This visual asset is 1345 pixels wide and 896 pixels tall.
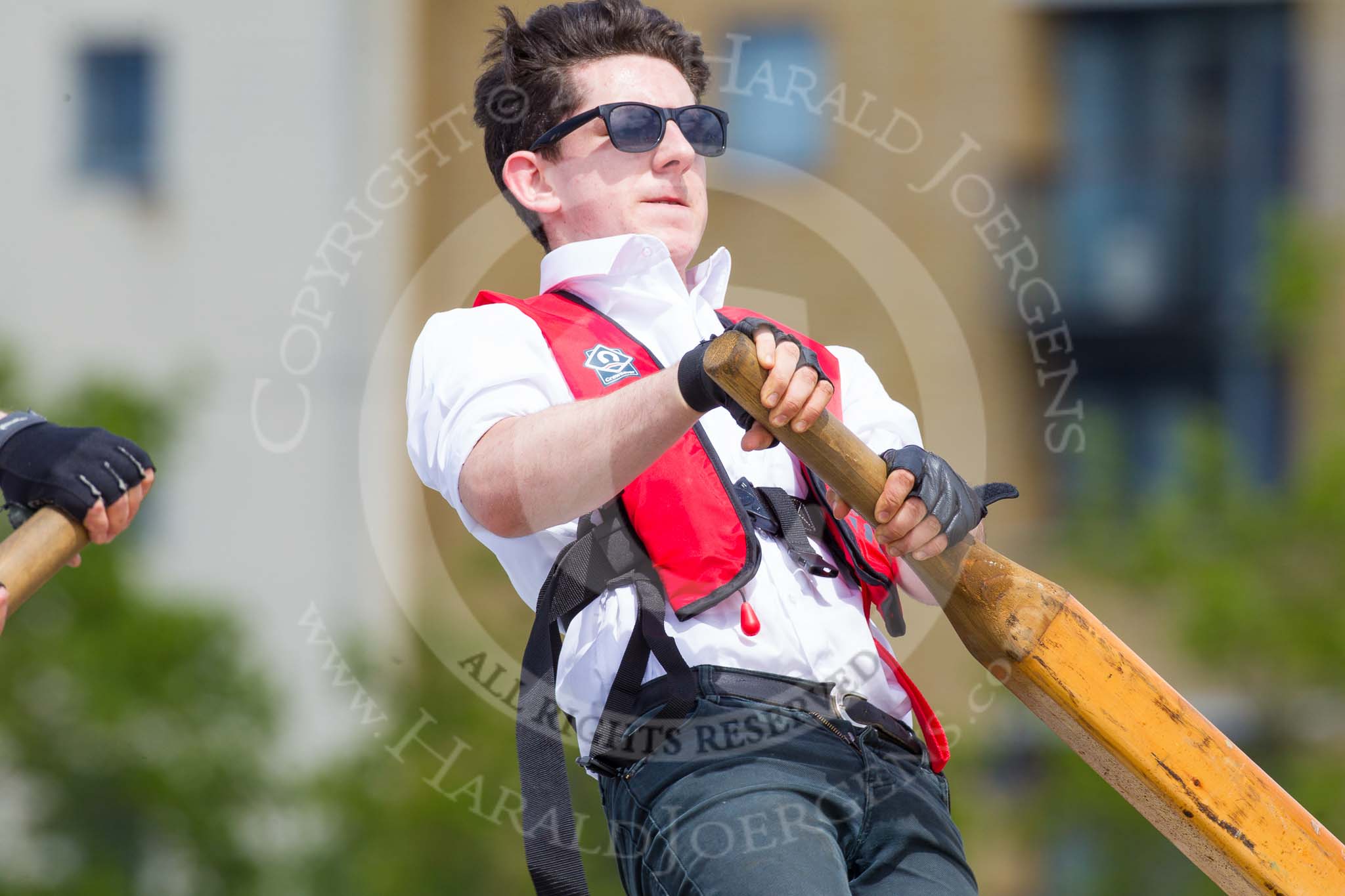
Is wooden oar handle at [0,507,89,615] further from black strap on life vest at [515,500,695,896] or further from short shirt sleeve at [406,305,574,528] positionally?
black strap on life vest at [515,500,695,896]

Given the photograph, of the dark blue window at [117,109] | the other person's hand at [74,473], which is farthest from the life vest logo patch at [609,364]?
the dark blue window at [117,109]

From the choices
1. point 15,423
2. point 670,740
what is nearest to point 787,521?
point 670,740

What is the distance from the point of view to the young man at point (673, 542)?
275 centimetres

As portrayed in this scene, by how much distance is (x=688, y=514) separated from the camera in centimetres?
295

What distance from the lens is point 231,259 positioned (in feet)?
58.2

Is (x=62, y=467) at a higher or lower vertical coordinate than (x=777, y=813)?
higher

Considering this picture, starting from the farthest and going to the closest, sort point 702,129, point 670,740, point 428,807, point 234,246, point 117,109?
point 117,109
point 234,246
point 428,807
point 702,129
point 670,740

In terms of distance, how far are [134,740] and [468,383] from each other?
1222cm

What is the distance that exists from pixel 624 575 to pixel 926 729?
627mm

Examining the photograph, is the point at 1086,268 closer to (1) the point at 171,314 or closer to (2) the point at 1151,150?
(2) the point at 1151,150

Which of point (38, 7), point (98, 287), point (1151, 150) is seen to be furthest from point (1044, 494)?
point (38, 7)

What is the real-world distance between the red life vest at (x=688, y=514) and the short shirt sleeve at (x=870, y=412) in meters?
0.19

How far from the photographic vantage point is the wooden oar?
9.43 feet

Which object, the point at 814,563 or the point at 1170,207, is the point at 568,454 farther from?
the point at 1170,207
